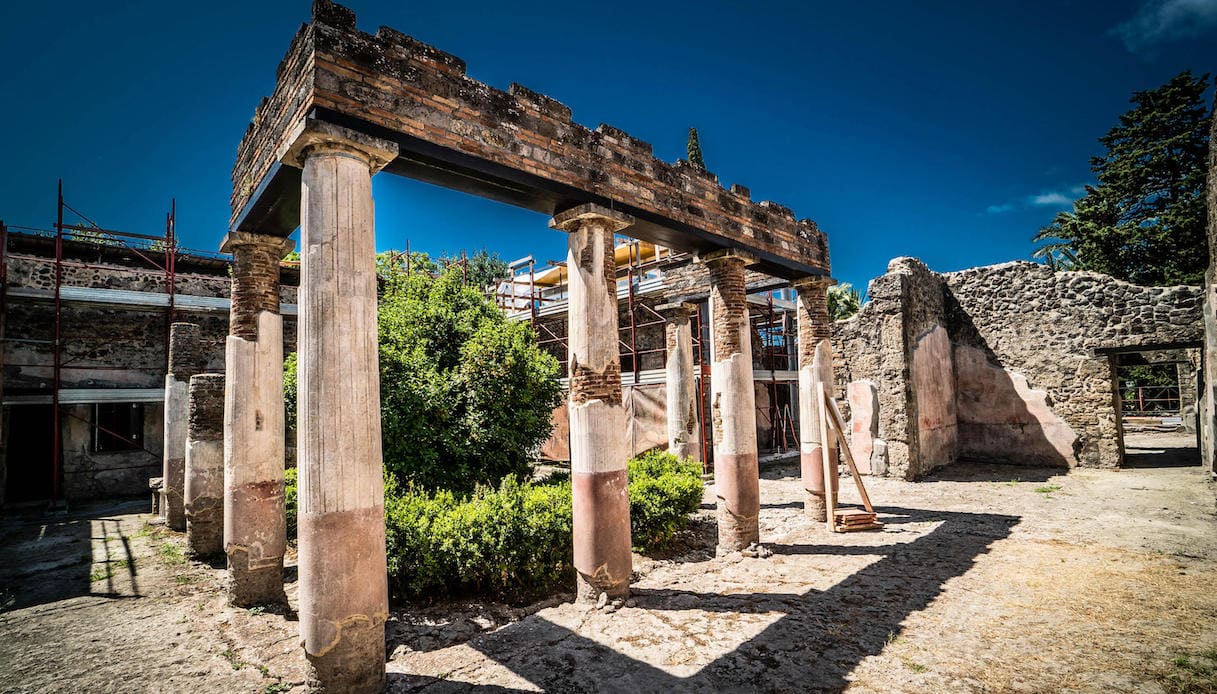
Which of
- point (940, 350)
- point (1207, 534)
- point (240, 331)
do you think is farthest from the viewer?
point (940, 350)

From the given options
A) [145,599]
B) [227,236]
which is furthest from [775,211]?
[145,599]

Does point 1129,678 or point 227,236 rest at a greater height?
point 227,236

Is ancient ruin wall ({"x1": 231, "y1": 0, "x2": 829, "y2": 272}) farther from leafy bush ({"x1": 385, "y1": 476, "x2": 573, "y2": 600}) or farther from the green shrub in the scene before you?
the green shrub

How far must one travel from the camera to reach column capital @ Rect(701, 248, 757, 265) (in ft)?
24.8

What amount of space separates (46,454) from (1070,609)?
69.3 feet

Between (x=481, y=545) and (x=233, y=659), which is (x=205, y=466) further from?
(x=481, y=545)

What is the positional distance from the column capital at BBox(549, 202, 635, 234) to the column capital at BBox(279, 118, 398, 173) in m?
1.95

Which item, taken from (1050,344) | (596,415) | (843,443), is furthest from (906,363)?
(596,415)

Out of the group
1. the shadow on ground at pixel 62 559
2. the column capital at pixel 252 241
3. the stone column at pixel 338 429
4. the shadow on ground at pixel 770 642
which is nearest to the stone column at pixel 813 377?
the shadow on ground at pixel 770 642

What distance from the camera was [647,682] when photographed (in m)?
4.01

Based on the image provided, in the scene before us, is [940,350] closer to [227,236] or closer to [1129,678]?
[1129,678]

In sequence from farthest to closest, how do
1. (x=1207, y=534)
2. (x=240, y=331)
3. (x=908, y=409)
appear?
(x=908, y=409) → (x=1207, y=534) → (x=240, y=331)

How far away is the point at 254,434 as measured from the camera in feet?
19.3

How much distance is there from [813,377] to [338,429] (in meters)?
7.10
